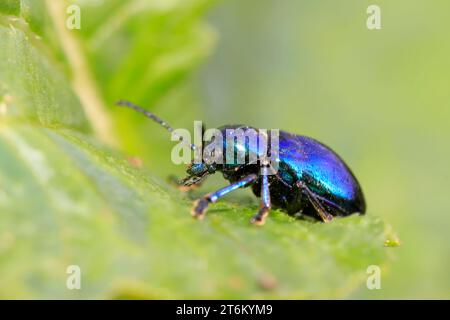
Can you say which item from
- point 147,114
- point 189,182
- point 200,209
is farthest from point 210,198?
point 147,114

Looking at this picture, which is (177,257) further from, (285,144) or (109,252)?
(285,144)

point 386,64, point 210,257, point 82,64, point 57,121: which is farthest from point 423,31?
point 210,257

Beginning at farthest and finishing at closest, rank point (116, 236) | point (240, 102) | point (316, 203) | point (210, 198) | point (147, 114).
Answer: point (240, 102)
point (147, 114)
point (316, 203)
point (210, 198)
point (116, 236)

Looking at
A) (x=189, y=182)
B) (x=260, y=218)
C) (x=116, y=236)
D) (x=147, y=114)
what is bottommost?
(x=116, y=236)

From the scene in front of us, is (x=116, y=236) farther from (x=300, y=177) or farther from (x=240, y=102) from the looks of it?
(x=240, y=102)

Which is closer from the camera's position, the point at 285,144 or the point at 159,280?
the point at 159,280

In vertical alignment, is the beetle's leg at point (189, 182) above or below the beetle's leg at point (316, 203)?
above

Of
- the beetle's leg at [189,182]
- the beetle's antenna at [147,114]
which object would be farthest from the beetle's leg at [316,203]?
the beetle's antenna at [147,114]

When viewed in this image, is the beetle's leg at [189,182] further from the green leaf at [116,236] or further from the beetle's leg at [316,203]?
the green leaf at [116,236]
